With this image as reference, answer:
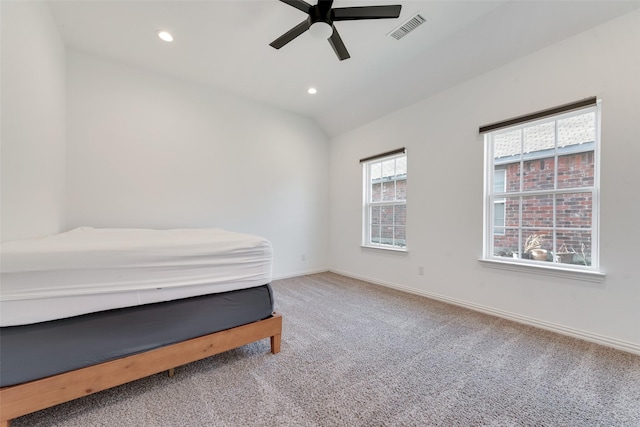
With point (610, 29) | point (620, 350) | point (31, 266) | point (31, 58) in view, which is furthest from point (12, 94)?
point (620, 350)

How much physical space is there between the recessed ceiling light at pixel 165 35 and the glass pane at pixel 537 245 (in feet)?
13.3

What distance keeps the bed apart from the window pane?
104 inches

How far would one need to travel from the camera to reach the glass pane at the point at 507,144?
2.47 metres

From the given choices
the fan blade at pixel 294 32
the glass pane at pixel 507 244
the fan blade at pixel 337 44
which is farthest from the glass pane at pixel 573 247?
the fan blade at pixel 294 32

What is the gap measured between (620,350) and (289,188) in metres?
3.87

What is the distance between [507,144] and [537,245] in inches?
41.6

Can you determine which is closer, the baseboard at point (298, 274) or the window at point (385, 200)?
the window at point (385, 200)

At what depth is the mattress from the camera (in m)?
1.07

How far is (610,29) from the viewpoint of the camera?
190 centimetres

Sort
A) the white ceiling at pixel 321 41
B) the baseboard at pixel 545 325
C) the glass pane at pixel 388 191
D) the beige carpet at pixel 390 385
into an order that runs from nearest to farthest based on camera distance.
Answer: the beige carpet at pixel 390 385 < the baseboard at pixel 545 325 < the white ceiling at pixel 321 41 < the glass pane at pixel 388 191

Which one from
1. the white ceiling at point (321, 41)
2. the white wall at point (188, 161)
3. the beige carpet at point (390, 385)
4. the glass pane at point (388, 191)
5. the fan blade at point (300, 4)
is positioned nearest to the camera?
the beige carpet at point (390, 385)

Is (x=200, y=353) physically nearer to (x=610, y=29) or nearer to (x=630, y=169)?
(x=630, y=169)

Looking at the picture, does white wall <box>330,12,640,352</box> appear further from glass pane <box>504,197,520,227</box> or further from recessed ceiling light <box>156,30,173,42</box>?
recessed ceiling light <box>156,30,173,42</box>

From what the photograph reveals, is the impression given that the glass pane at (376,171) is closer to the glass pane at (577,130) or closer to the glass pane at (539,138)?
the glass pane at (539,138)
